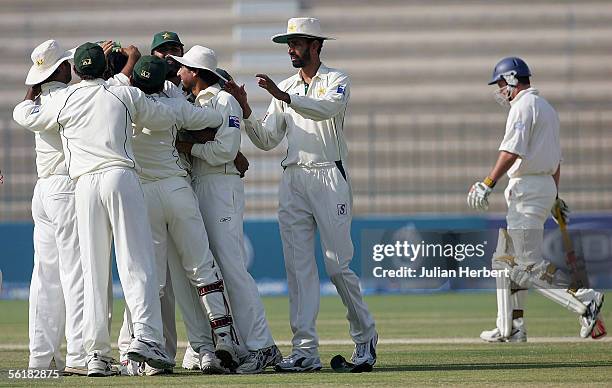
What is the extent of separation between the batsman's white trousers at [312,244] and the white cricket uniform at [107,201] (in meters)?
1.05

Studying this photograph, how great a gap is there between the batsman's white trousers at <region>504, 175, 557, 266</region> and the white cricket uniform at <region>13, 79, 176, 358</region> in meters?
3.74

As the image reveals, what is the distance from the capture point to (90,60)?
7.70m

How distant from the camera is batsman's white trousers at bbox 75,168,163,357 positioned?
7.59 meters

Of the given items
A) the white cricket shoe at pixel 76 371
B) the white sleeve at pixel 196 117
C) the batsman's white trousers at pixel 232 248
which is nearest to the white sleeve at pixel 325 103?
the white sleeve at pixel 196 117

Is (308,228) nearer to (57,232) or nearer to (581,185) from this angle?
(57,232)

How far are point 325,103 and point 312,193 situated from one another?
1.95 ft

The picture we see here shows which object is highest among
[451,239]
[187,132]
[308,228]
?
[187,132]

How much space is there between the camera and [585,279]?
38.1 feet

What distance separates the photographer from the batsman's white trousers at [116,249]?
7.59m

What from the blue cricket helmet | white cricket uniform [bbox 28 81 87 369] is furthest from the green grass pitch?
the blue cricket helmet

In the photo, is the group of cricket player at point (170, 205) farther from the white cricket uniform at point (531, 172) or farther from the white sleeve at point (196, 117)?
the white cricket uniform at point (531, 172)

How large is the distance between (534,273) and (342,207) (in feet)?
9.41

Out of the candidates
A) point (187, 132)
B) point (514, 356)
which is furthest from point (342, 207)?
point (514, 356)

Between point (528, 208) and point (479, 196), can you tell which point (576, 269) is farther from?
point (479, 196)
